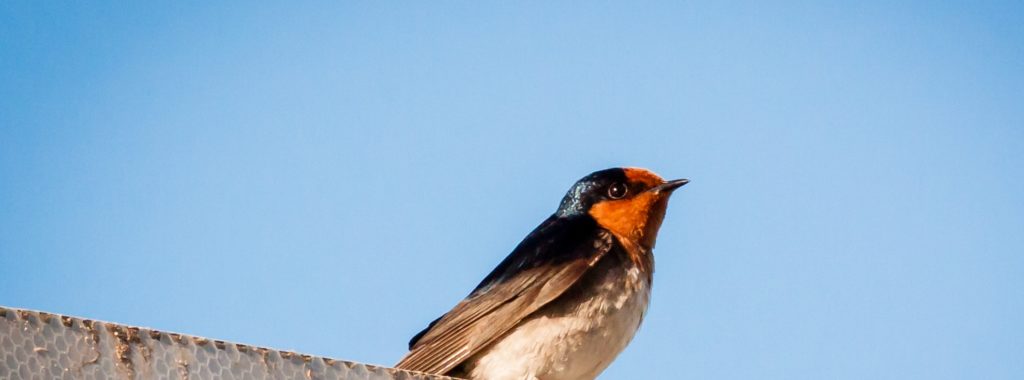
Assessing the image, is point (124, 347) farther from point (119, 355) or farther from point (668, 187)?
point (668, 187)

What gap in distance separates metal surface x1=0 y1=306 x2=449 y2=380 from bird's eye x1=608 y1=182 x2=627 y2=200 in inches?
122

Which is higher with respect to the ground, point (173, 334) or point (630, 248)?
point (630, 248)

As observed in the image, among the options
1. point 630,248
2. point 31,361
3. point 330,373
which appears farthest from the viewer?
point 630,248

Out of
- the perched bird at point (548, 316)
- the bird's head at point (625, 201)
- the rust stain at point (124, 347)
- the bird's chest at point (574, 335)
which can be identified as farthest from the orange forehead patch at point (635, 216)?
the rust stain at point (124, 347)

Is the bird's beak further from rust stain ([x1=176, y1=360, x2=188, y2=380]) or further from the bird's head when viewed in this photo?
rust stain ([x1=176, y1=360, x2=188, y2=380])

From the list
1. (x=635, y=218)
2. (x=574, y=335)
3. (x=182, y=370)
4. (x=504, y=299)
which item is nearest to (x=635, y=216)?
(x=635, y=218)

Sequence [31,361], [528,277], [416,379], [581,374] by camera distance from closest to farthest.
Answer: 1. [31,361]
2. [416,379]
3. [581,374]
4. [528,277]

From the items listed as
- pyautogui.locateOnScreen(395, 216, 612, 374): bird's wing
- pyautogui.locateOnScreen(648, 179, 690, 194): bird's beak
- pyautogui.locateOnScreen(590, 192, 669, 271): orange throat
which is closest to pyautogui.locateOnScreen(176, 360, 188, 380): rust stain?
pyautogui.locateOnScreen(395, 216, 612, 374): bird's wing

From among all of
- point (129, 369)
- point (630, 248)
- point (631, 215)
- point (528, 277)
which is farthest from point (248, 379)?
point (631, 215)

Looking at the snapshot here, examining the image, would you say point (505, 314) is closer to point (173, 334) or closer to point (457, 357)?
point (457, 357)

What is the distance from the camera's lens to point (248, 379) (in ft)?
5.83

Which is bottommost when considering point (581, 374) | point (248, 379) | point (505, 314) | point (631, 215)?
point (248, 379)

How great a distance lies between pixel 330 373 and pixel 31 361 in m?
0.45

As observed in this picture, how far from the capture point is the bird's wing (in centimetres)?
389
